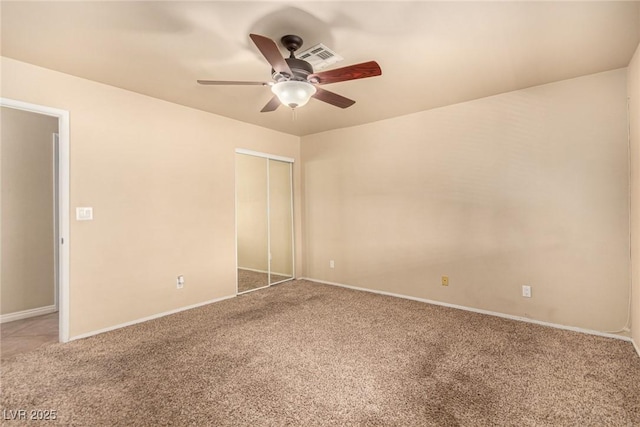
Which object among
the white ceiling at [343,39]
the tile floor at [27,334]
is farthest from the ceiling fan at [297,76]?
the tile floor at [27,334]

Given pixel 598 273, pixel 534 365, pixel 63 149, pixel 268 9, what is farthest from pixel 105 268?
pixel 598 273

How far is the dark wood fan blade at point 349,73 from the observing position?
192cm

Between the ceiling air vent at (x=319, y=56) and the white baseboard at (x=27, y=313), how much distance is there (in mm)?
4179

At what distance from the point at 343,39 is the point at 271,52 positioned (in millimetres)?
677

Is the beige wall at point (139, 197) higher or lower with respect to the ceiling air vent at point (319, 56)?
lower

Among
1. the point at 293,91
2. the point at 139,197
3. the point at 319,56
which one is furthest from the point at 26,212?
the point at 319,56

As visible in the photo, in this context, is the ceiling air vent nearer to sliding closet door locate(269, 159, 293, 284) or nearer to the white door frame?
the white door frame

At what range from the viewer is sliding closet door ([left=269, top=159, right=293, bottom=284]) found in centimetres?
466

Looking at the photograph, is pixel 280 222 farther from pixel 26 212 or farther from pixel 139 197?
pixel 26 212

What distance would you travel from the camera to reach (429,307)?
3.56 meters

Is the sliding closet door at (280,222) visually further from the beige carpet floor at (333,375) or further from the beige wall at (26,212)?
the beige wall at (26,212)

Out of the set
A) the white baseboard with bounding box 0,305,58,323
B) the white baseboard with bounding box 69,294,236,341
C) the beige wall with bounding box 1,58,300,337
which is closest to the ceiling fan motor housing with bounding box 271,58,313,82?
the beige wall with bounding box 1,58,300,337

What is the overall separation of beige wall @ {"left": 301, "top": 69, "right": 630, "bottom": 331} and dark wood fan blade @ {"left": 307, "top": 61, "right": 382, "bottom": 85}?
6.59ft

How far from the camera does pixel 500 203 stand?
128 inches
